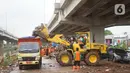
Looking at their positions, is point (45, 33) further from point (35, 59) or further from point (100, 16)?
point (100, 16)

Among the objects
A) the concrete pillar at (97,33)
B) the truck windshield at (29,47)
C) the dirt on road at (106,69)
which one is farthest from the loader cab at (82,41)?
the concrete pillar at (97,33)

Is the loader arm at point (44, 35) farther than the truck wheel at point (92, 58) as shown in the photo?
Yes

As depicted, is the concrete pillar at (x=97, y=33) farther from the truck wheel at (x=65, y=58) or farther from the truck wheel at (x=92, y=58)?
the truck wheel at (x=65, y=58)

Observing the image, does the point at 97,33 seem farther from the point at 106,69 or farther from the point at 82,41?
the point at 106,69

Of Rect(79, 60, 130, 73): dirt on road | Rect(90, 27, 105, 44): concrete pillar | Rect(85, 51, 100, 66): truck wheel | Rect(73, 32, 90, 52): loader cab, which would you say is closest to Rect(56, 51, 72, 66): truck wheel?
Rect(73, 32, 90, 52): loader cab

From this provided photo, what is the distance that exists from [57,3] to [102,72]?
18.2 meters

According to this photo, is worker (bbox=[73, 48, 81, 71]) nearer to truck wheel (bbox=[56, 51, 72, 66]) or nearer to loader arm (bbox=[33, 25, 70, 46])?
truck wheel (bbox=[56, 51, 72, 66])

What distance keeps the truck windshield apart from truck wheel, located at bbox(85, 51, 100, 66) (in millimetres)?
4321

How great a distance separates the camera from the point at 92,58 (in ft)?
89.7

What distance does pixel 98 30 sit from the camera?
4009cm

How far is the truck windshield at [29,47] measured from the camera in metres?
25.6

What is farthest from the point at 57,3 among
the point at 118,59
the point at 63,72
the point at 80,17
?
the point at 63,72

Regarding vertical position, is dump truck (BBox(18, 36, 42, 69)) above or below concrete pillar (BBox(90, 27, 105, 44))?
below

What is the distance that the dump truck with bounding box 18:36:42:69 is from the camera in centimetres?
2528
